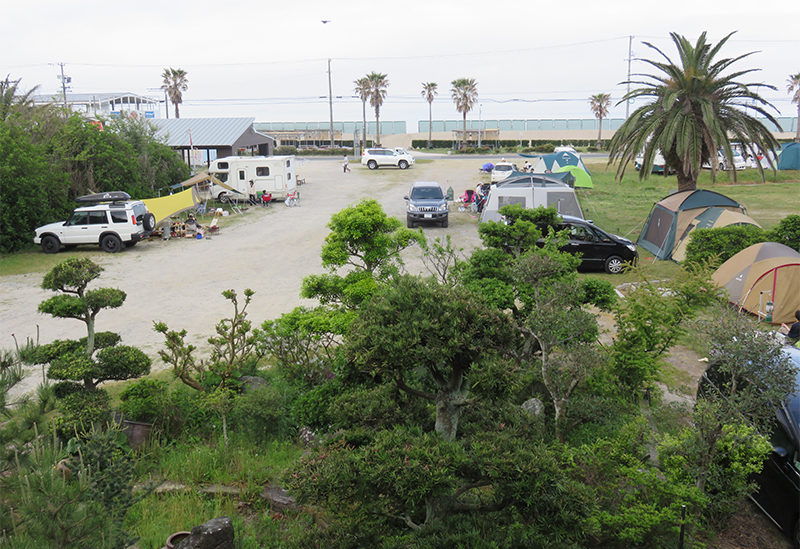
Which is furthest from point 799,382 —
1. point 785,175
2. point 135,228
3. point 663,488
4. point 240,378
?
point 785,175

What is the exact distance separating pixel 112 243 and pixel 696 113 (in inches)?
748

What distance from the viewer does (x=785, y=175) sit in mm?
35281

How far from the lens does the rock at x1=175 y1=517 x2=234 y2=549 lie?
510cm

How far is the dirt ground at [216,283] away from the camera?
985 cm

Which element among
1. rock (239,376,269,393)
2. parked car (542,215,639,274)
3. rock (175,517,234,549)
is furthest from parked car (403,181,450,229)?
rock (175,517,234,549)

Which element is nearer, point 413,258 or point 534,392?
point 534,392

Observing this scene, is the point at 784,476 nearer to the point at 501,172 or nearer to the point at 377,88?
the point at 501,172

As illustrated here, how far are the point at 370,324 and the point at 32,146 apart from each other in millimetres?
18711

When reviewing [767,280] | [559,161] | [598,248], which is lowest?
[767,280]

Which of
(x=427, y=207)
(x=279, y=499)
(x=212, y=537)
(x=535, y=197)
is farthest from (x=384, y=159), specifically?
(x=212, y=537)

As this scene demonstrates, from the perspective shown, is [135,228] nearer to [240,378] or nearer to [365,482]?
[240,378]

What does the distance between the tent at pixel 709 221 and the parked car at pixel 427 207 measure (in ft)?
28.0

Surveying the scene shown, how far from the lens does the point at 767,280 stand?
37.3 ft

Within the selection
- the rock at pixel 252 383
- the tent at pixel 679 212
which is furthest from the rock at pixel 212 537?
the tent at pixel 679 212
